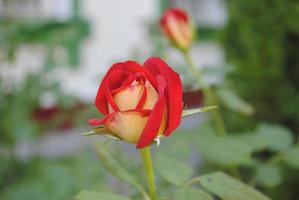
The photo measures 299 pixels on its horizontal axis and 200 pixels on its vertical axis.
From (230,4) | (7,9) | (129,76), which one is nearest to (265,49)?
(230,4)

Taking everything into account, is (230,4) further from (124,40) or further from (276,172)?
(124,40)

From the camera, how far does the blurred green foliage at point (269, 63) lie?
134cm

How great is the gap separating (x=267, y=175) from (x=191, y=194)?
0.88 ft

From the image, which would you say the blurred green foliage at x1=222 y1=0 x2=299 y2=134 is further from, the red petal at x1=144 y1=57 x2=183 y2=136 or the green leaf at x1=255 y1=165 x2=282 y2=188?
the red petal at x1=144 y1=57 x2=183 y2=136

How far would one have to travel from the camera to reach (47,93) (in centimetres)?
160

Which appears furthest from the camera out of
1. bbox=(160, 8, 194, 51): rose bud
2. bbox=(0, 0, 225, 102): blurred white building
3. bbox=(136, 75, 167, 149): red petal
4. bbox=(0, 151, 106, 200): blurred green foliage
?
bbox=(0, 0, 225, 102): blurred white building

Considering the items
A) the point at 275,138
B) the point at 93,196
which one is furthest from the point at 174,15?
the point at 93,196

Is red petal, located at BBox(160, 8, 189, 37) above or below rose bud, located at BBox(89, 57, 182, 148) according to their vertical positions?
below

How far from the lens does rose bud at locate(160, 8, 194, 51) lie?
92 cm

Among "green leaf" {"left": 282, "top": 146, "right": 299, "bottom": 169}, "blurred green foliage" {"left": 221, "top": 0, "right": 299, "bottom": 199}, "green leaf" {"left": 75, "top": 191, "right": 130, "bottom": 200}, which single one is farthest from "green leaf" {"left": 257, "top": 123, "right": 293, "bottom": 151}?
"blurred green foliage" {"left": 221, "top": 0, "right": 299, "bottom": 199}

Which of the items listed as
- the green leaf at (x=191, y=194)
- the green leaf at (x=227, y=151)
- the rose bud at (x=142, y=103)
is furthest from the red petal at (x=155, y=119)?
the green leaf at (x=227, y=151)

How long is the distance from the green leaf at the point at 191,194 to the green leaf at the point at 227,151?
0.63 feet

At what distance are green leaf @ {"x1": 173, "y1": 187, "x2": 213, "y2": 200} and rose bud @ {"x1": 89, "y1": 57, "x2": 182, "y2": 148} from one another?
0.33ft

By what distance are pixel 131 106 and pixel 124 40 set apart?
5052 millimetres
